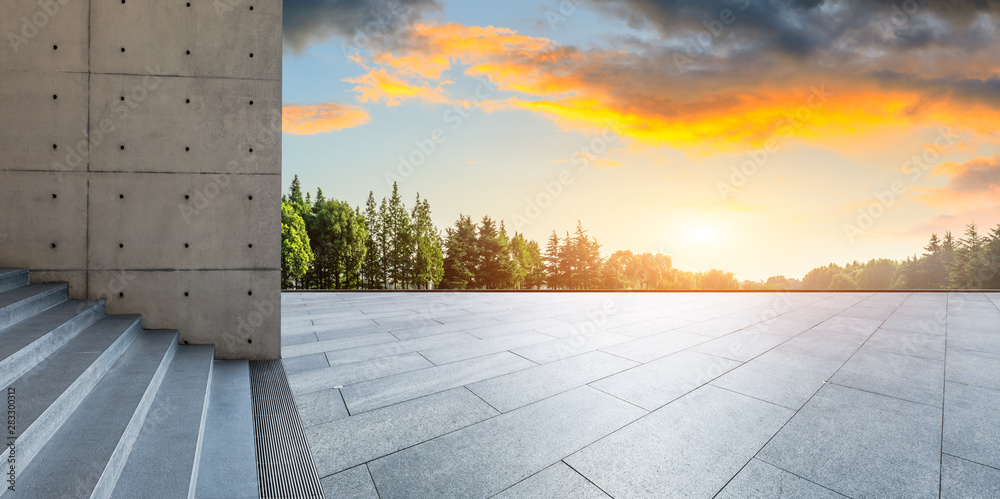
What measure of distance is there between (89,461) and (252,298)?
3.45 m

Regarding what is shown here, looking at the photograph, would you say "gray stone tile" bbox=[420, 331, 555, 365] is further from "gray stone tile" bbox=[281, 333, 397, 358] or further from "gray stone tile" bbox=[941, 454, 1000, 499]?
"gray stone tile" bbox=[941, 454, 1000, 499]

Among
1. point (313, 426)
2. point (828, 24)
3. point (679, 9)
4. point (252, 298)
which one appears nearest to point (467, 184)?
point (679, 9)

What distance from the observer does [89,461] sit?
2059 millimetres

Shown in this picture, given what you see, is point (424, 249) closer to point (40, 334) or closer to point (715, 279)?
point (40, 334)

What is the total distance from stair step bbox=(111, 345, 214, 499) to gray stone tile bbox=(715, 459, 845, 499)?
321 cm

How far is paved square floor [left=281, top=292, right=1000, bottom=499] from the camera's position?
250cm

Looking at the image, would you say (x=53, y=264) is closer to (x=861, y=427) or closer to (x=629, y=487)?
(x=629, y=487)

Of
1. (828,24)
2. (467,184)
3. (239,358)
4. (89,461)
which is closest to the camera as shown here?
(89,461)

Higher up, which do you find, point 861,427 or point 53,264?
point 53,264

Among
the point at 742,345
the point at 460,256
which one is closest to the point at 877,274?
the point at 460,256

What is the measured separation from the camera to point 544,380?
173 inches

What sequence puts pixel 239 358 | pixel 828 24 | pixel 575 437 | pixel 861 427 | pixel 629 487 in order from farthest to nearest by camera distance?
1. pixel 828 24
2. pixel 239 358
3. pixel 861 427
4. pixel 575 437
5. pixel 629 487

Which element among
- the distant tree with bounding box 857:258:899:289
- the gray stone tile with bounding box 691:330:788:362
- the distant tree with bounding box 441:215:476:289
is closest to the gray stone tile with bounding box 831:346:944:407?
the gray stone tile with bounding box 691:330:788:362

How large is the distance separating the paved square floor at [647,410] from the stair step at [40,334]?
75.3 inches
